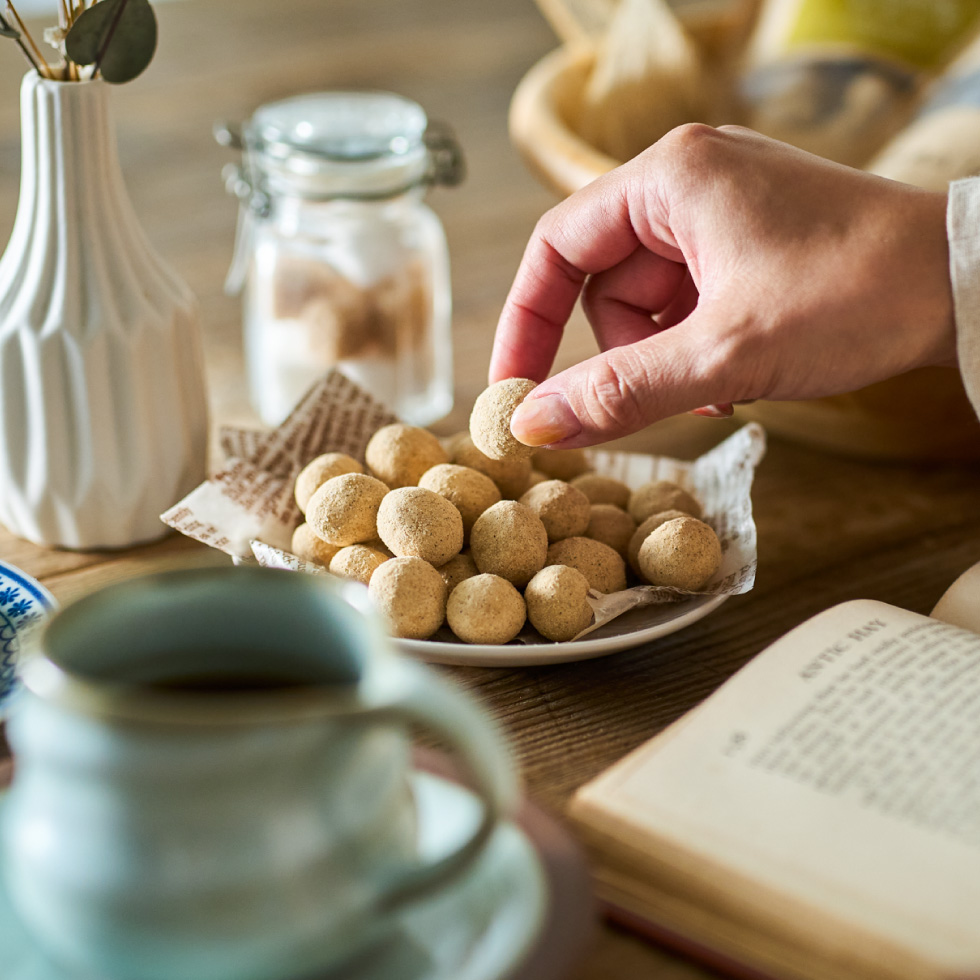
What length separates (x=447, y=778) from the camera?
0.42 meters

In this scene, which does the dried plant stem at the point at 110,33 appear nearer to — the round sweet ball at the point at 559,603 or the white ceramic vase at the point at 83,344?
the white ceramic vase at the point at 83,344

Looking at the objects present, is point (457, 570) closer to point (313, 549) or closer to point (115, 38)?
point (313, 549)

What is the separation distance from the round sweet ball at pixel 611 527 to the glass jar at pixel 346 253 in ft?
0.92

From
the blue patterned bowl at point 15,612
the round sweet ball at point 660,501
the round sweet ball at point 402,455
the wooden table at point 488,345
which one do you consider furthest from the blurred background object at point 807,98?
the blue patterned bowl at point 15,612

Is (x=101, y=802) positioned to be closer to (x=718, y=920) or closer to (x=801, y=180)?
(x=718, y=920)

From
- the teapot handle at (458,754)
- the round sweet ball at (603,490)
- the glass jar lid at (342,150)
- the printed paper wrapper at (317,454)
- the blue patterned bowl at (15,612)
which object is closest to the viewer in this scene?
the teapot handle at (458,754)

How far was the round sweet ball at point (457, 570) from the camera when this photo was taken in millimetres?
640

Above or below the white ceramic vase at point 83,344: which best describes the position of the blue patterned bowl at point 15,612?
below

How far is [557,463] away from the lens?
0.75m

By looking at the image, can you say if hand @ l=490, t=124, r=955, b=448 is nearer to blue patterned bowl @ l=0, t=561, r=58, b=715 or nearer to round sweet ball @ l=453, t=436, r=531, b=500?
round sweet ball @ l=453, t=436, r=531, b=500

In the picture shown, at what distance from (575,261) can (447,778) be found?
1.50 feet

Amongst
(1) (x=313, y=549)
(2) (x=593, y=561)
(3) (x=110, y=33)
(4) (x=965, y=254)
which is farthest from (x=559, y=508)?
(3) (x=110, y=33)

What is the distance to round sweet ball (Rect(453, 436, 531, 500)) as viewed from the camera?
714mm

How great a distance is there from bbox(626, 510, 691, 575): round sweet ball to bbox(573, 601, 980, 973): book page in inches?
5.9
